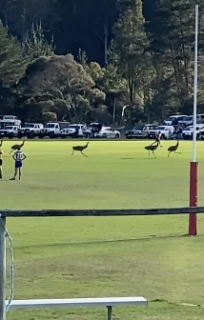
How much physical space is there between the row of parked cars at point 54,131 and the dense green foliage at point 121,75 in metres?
6.02

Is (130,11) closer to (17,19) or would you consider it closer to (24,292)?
(17,19)

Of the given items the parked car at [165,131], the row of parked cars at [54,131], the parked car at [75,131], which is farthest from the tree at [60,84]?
the parked car at [165,131]

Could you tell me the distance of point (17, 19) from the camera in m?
130

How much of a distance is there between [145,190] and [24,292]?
15.4 meters

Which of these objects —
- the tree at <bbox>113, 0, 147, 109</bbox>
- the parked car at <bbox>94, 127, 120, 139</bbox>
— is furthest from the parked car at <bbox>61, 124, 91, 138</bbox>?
the tree at <bbox>113, 0, 147, 109</bbox>

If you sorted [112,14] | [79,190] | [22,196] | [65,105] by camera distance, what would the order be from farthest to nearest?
[112,14] → [65,105] → [79,190] → [22,196]

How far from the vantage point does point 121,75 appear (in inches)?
3957

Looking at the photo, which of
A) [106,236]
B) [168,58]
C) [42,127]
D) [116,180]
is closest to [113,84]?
[168,58]

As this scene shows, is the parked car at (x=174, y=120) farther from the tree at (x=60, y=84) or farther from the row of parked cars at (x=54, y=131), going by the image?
the tree at (x=60, y=84)

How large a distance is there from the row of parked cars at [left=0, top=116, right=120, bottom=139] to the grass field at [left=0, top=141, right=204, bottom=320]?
2213 inches

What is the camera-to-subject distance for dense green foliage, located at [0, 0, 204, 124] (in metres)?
91.1

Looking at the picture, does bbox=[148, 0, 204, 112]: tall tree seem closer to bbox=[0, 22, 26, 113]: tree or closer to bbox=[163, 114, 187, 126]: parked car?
bbox=[163, 114, 187, 126]: parked car

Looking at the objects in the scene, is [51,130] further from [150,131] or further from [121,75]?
[121,75]

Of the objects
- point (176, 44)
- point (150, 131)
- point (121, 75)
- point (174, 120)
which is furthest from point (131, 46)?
point (150, 131)
